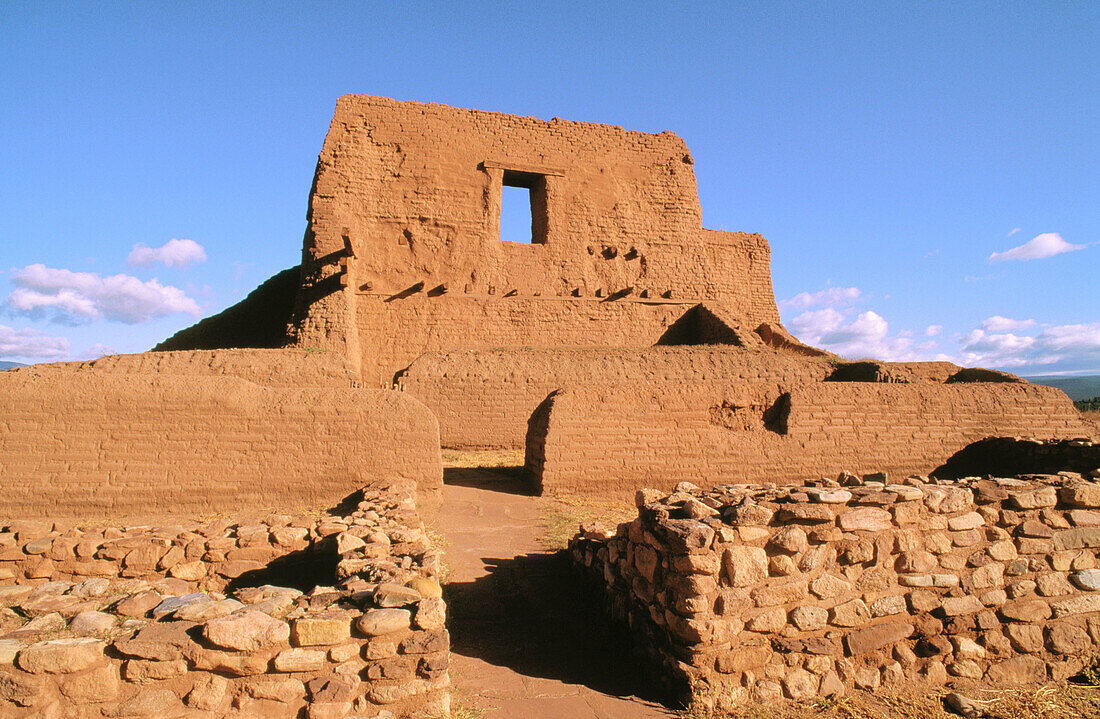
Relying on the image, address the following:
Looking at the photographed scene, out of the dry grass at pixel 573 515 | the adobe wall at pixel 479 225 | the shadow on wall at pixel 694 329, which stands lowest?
the dry grass at pixel 573 515

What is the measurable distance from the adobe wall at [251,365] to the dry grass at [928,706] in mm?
7565

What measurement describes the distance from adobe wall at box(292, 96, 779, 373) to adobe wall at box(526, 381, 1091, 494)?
6.81 meters

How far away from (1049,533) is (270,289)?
17.8 meters

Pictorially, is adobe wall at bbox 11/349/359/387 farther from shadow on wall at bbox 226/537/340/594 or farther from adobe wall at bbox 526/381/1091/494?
shadow on wall at bbox 226/537/340/594

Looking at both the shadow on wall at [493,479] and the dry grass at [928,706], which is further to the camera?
the shadow on wall at [493,479]

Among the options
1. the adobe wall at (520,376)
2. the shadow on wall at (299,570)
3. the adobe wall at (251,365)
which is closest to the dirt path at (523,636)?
the shadow on wall at (299,570)

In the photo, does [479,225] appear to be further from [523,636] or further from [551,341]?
[523,636]

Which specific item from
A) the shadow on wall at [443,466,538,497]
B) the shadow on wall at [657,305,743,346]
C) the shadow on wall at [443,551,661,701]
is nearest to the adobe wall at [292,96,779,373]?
the shadow on wall at [657,305,743,346]

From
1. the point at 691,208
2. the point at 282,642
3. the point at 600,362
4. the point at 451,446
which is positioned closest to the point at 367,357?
the point at 451,446

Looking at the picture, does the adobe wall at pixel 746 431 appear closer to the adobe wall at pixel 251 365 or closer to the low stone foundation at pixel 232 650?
the adobe wall at pixel 251 365

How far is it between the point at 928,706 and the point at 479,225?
1402 centimetres

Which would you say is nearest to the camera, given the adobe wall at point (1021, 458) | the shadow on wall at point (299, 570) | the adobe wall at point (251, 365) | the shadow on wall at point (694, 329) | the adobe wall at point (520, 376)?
the shadow on wall at point (299, 570)

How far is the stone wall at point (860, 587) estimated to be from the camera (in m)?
3.44

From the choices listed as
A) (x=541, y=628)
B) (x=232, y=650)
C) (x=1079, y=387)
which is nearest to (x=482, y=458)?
(x=541, y=628)
